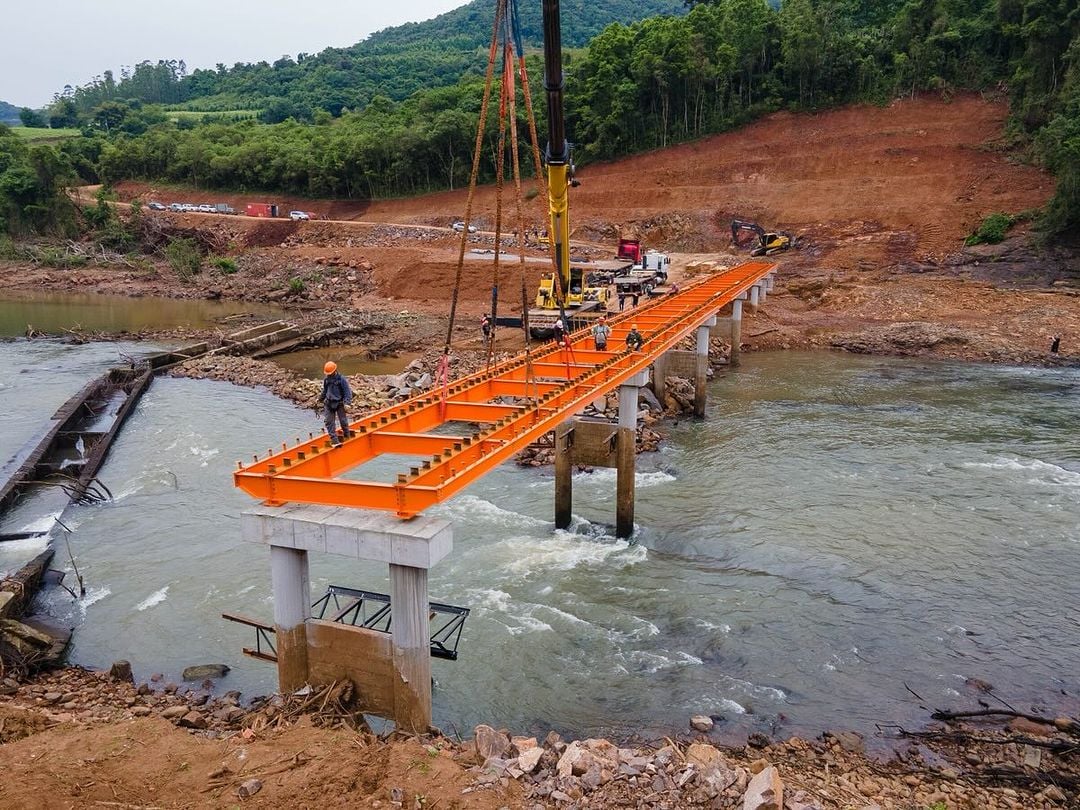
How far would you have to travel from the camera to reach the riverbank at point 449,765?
7.76 metres

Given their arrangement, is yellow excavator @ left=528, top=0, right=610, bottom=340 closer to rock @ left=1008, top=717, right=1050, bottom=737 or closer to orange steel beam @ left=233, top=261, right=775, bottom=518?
orange steel beam @ left=233, top=261, right=775, bottom=518

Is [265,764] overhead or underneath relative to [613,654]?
overhead

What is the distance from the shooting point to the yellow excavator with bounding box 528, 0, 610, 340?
16.7 meters

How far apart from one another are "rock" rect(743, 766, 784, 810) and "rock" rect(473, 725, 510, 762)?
110 inches

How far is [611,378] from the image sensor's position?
51.8 ft

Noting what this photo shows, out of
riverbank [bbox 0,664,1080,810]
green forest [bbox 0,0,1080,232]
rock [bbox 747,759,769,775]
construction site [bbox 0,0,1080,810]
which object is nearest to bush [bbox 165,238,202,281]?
green forest [bbox 0,0,1080,232]

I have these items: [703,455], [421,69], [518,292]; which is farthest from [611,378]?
[421,69]

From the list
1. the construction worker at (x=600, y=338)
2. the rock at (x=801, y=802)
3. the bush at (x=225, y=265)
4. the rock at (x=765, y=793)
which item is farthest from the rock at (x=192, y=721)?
the bush at (x=225, y=265)

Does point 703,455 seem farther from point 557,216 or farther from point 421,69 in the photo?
point 421,69

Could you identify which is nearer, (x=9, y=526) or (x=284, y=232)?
(x=9, y=526)

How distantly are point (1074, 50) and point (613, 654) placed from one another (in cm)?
5011

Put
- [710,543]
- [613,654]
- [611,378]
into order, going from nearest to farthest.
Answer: [613,654]
[611,378]
[710,543]

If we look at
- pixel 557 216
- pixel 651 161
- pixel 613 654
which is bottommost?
pixel 613 654

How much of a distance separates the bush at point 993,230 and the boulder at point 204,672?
46.2m
